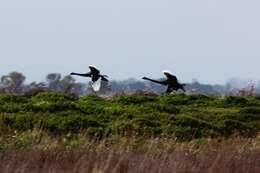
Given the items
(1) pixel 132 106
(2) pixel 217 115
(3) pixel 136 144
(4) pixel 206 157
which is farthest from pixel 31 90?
(4) pixel 206 157

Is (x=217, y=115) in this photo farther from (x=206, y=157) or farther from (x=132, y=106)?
(x=206, y=157)

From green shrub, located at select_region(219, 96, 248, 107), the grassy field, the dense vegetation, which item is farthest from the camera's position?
green shrub, located at select_region(219, 96, 248, 107)

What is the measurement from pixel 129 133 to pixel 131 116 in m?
2.48

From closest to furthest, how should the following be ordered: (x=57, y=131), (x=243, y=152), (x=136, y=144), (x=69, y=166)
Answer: (x=69, y=166), (x=243, y=152), (x=136, y=144), (x=57, y=131)

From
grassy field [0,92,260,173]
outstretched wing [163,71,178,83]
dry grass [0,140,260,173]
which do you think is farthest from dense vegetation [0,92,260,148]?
dry grass [0,140,260,173]

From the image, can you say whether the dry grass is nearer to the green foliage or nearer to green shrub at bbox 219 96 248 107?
the green foliage

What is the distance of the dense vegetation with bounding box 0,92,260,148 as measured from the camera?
671 inches

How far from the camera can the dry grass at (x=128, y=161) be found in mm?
10055

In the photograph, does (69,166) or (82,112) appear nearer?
(69,166)

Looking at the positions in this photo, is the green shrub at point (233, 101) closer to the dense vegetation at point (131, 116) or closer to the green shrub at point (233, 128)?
the dense vegetation at point (131, 116)

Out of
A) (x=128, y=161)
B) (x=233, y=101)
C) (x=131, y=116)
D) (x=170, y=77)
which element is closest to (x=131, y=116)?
(x=131, y=116)

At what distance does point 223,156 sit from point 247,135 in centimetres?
638

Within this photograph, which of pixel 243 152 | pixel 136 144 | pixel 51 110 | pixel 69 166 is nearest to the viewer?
pixel 69 166

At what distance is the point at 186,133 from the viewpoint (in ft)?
57.8
